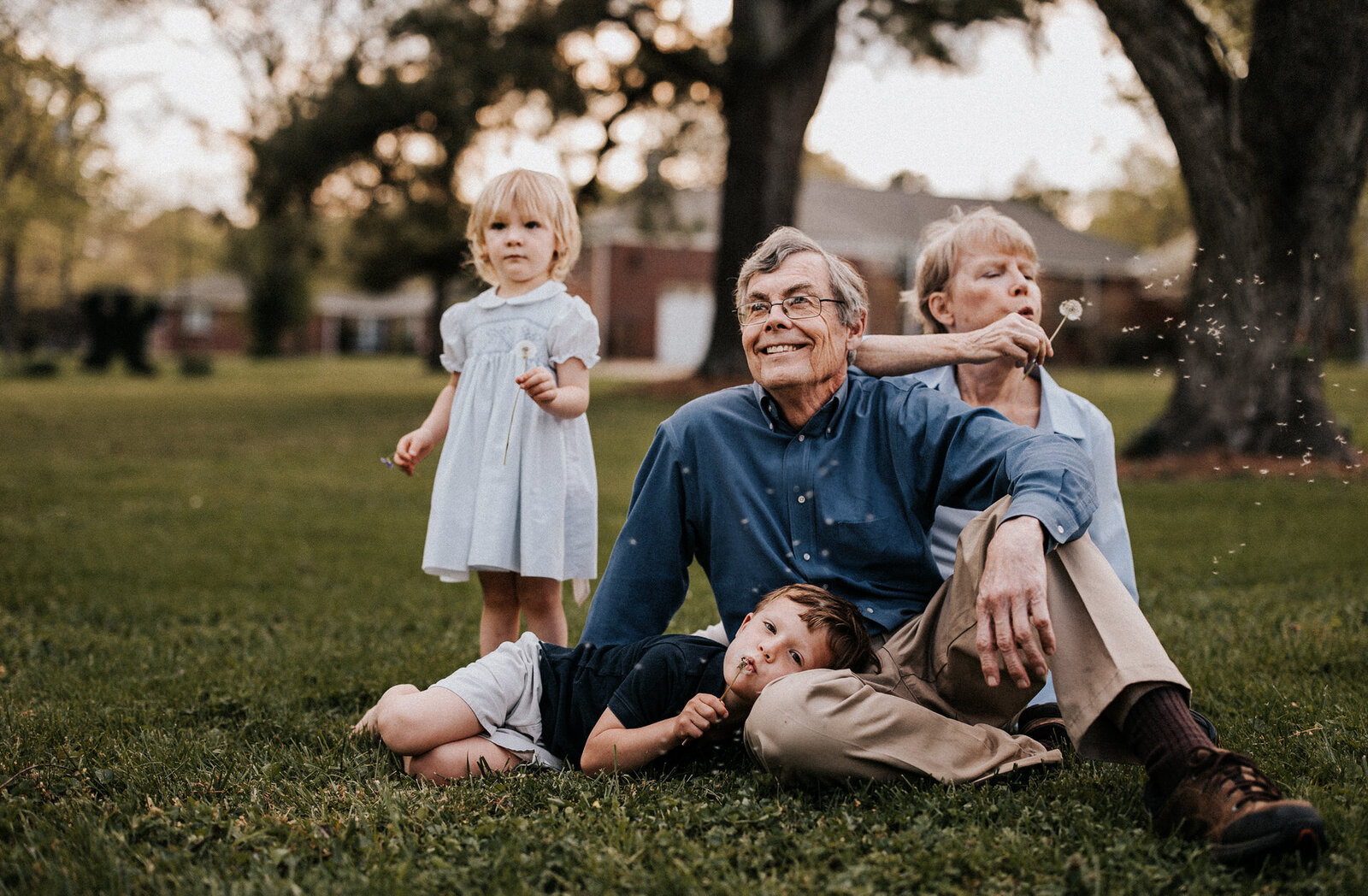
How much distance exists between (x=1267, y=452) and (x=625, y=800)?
7.92m

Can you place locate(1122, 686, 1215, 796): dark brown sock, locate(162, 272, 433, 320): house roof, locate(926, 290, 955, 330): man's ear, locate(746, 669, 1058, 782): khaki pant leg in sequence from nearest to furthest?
locate(1122, 686, 1215, 796): dark brown sock < locate(746, 669, 1058, 782): khaki pant leg < locate(926, 290, 955, 330): man's ear < locate(162, 272, 433, 320): house roof

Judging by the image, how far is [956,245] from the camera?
10.8ft

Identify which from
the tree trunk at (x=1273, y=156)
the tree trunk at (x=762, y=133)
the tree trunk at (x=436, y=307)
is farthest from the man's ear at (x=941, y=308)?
the tree trunk at (x=436, y=307)

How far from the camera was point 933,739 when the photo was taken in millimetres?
2541

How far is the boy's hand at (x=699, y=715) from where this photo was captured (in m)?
2.49

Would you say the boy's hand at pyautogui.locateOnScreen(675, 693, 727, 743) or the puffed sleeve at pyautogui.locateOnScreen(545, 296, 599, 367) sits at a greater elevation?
the puffed sleeve at pyautogui.locateOnScreen(545, 296, 599, 367)

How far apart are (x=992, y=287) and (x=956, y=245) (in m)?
0.17

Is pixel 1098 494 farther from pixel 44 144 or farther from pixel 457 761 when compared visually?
pixel 44 144

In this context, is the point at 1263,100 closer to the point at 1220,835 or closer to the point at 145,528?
the point at 1220,835

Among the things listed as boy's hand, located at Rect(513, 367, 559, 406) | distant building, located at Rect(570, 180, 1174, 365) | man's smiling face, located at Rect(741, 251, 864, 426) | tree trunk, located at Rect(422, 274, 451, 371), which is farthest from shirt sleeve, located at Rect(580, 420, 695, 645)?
tree trunk, located at Rect(422, 274, 451, 371)

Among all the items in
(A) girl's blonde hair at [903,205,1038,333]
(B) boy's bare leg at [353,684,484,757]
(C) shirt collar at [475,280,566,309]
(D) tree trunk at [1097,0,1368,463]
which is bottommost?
(B) boy's bare leg at [353,684,484,757]

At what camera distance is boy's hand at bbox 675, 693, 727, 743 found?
2.49 m

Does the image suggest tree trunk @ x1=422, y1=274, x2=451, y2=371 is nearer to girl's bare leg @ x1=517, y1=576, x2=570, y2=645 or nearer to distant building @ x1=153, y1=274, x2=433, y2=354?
distant building @ x1=153, y1=274, x2=433, y2=354

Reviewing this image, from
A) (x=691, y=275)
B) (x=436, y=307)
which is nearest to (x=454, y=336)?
(x=436, y=307)
